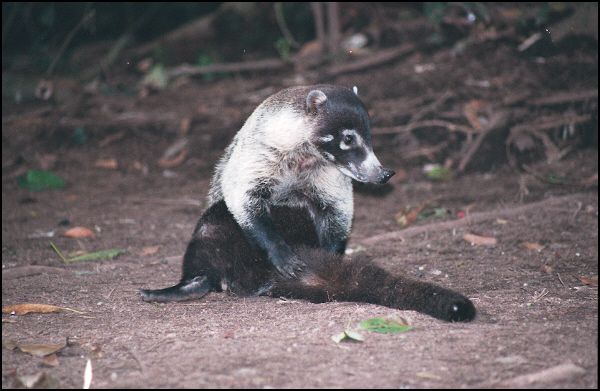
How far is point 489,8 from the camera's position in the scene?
27.9 feet

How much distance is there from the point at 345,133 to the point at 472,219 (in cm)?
176

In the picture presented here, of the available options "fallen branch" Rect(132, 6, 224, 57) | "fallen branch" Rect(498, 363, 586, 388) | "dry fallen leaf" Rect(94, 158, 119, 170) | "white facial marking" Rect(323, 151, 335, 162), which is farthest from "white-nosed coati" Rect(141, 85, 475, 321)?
"fallen branch" Rect(132, 6, 224, 57)

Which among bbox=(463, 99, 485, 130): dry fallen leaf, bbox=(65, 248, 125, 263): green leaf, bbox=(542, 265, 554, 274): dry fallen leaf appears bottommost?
bbox=(65, 248, 125, 263): green leaf

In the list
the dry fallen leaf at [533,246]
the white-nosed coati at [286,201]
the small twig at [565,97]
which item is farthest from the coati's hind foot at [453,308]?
the small twig at [565,97]

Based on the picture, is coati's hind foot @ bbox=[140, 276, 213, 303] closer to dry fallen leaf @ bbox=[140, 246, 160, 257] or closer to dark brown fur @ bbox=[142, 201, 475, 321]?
dark brown fur @ bbox=[142, 201, 475, 321]

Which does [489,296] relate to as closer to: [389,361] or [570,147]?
[389,361]

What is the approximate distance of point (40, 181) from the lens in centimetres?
734

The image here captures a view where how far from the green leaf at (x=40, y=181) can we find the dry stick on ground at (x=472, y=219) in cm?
357

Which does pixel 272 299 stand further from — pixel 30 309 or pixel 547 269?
pixel 547 269

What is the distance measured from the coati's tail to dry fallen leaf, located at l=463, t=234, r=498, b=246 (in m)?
1.60

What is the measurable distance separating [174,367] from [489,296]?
1.84 m

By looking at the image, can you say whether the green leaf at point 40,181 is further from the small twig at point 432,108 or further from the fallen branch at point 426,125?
the small twig at point 432,108

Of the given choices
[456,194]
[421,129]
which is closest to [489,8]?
[421,129]

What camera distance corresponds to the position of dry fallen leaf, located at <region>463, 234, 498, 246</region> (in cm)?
518
